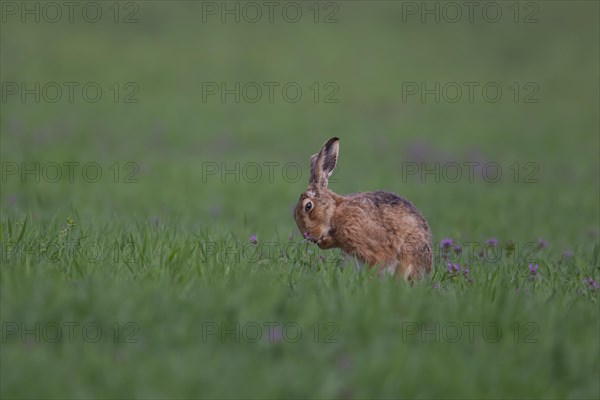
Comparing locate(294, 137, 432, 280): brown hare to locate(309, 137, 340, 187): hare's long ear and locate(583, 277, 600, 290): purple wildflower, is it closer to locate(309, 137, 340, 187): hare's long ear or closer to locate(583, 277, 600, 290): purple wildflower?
locate(309, 137, 340, 187): hare's long ear

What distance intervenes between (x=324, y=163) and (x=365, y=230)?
0.73 m

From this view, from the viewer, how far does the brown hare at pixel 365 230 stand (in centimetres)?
583

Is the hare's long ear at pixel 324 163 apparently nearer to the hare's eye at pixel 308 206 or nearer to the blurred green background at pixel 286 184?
the hare's eye at pixel 308 206

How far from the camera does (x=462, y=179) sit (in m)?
15.7

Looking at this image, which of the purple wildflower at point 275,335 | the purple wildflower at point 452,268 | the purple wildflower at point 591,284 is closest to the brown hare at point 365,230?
the purple wildflower at point 452,268

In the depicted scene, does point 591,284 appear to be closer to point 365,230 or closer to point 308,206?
point 365,230

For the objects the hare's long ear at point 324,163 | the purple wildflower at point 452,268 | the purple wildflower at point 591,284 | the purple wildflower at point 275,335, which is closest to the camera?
the purple wildflower at point 275,335

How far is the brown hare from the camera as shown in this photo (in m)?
5.83

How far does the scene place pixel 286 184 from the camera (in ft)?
45.8

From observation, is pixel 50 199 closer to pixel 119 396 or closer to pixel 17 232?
pixel 17 232

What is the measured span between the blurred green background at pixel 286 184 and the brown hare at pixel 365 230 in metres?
0.42

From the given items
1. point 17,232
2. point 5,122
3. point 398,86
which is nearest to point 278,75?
point 398,86

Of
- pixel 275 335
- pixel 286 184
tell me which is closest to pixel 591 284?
pixel 275 335

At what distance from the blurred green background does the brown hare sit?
42cm
